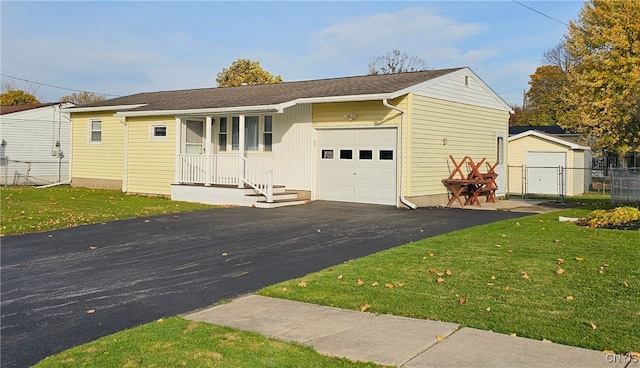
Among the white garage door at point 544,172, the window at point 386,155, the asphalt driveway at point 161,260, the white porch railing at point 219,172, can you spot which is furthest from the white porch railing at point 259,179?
the white garage door at point 544,172

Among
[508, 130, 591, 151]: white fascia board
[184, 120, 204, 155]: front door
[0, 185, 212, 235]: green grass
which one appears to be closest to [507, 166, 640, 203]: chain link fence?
[508, 130, 591, 151]: white fascia board

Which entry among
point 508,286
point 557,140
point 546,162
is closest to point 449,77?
point 557,140

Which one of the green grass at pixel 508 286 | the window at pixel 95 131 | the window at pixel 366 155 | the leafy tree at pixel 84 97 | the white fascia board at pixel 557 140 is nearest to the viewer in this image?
the green grass at pixel 508 286

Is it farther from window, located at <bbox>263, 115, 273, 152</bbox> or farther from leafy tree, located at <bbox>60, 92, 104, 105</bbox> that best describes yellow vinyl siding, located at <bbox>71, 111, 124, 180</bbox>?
leafy tree, located at <bbox>60, 92, 104, 105</bbox>

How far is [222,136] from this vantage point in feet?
66.5

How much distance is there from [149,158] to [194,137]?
1.96 m

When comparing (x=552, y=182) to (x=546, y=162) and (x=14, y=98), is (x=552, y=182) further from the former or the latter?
(x=14, y=98)

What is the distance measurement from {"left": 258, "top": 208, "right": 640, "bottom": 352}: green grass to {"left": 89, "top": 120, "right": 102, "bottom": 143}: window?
58.0 feet

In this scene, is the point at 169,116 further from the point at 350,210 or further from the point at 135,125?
the point at 350,210

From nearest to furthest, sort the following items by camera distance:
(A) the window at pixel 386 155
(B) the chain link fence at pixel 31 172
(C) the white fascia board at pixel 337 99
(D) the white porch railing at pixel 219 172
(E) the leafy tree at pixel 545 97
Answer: (C) the white fascia board at pixel 337 99
(A) the window at pixel 386 155
(D) the white porch railing at pixel 219 172
(B) the chain link fence at pixel 31 172
(E) the leafy tree at pixel 545 97

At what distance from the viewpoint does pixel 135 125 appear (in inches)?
837

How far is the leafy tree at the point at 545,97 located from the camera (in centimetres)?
4769

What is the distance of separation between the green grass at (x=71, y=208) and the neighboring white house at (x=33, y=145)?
39.7 feet

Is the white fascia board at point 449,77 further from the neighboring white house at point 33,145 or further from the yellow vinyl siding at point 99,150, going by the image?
the neighboring white house at point 33,145
